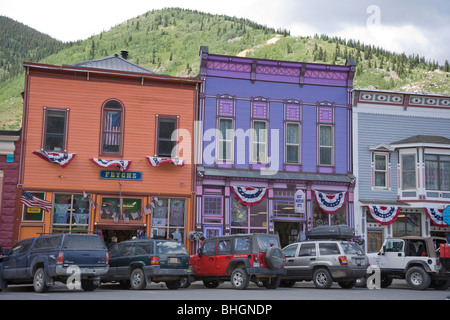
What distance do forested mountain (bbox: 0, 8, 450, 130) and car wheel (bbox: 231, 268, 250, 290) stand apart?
328 ft

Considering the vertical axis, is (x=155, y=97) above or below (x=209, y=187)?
above

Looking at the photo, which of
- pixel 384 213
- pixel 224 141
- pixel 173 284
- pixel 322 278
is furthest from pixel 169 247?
pixel 384 213

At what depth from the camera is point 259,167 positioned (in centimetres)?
2930

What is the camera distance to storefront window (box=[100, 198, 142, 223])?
27.1m

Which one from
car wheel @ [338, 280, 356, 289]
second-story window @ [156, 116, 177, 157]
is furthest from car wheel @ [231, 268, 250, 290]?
second-story window @ [156, 116, 177, 157]

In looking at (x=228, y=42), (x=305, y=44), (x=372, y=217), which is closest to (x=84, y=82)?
(x=372, y=217)

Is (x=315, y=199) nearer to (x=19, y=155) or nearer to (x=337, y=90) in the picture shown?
(x=337, y=90)

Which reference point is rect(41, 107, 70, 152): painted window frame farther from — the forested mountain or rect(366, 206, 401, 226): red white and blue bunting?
the forested mountain

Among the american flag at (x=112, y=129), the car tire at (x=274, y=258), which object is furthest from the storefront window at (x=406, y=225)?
the american flag at (x=112, y=129)

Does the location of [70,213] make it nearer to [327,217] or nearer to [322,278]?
[322,278]

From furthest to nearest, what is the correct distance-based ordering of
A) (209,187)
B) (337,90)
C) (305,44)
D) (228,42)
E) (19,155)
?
(228,42), (305,44), (337,90), (209,187), (19,155)

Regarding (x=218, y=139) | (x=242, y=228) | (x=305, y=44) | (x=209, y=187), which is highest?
(x=305, y=44)

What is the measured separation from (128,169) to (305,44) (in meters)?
117

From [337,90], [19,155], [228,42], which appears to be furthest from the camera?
[228,42]
